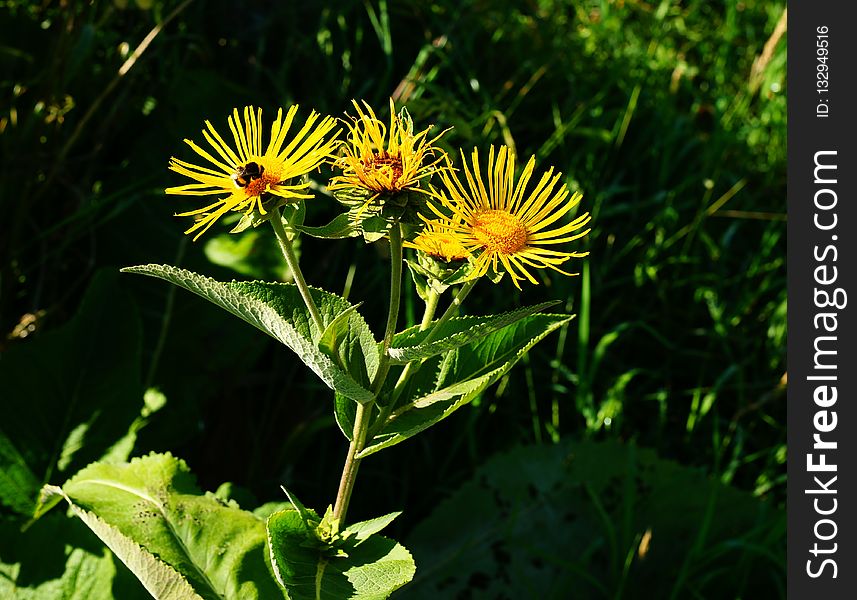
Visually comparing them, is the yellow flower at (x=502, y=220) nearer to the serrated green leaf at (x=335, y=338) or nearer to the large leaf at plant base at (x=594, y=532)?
the serrated green leaf at (x=335, y=338)

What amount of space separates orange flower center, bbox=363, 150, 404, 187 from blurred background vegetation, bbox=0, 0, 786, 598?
850 millimetres

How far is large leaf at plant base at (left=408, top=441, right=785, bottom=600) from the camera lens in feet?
7.13

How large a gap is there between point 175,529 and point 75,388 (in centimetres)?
59

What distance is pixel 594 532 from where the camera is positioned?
225cm

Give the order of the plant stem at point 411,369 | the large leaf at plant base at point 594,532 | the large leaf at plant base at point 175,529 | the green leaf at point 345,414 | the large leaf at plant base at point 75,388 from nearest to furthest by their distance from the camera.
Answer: the plant stem at point 411,369 → the green leaf at point 345,414 → the large leaf at plant base at point 175,529 → the large leaf at plant base at point 75,388 → the large leaf at plant base at point 594,532

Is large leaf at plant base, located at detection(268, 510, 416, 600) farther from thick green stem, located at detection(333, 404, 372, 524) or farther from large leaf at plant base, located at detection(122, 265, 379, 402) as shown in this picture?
large leaf at plant base, located at detection(122, 265, 379, 402)

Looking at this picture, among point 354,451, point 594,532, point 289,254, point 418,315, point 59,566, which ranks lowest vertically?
point 59,566

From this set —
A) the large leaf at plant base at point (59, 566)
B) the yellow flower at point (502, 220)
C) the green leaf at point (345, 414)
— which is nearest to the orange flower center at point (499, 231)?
the yellow flower at point (502, 220)

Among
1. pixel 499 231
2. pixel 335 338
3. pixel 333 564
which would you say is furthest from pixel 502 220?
pixel 333 564

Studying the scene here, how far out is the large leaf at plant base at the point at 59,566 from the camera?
1766mm

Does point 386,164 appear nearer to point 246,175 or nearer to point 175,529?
point 246,175

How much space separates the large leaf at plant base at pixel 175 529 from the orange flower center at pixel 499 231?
0.70m

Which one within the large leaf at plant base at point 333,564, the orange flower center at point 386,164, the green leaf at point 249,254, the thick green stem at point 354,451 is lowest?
the large leaf at plant base at point 333,564

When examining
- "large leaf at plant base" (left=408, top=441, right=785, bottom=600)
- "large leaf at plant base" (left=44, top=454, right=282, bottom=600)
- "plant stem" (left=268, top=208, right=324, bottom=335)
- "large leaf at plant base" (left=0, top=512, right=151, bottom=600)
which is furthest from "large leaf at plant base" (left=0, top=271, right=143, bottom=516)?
"plant stem" (left=268, top=208, right=324, bottom=335)
